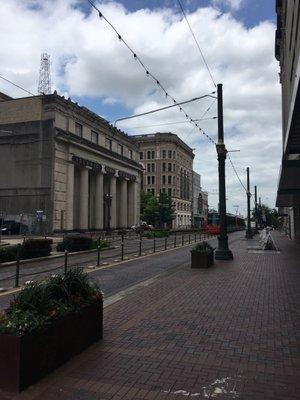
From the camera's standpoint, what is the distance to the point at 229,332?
22.4 feet

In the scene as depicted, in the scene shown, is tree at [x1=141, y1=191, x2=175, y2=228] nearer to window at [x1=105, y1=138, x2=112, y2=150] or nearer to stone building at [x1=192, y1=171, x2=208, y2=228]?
window at [x1=105, y1=138, x2=112, y2=150]

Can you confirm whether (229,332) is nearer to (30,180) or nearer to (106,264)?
(106,264)

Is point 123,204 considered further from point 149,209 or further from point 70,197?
point 149,209

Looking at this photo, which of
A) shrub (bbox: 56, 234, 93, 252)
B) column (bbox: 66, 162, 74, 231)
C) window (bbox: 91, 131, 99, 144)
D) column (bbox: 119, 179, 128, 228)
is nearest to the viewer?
shrub (bbox: 56, 234, 93, 252)

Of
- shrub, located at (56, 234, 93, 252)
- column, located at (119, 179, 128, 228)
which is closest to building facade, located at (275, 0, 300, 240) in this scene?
shrub, located at (56, 234, 93, 252)

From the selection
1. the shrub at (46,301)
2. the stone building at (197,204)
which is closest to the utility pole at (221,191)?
the shrub at (46,301)

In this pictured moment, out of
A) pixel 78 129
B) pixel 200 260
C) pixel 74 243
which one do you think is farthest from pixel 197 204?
pixel 200 260

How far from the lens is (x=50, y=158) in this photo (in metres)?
53.0

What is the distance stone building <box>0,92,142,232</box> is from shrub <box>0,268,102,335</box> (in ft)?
155

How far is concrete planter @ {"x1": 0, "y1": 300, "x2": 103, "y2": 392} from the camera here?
14.7 ft

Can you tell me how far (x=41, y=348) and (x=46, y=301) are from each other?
60 centimetres

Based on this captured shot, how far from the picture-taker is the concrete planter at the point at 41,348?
177 inches

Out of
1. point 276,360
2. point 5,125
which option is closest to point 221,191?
point 276,360

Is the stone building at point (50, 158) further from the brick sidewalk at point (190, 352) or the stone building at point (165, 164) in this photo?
the stone building at point (165, 164)
